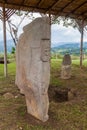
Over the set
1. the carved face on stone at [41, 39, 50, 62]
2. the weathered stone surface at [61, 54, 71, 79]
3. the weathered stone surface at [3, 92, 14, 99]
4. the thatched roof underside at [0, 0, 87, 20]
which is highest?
the thatched roof underside at [0, 0, 87, 20]

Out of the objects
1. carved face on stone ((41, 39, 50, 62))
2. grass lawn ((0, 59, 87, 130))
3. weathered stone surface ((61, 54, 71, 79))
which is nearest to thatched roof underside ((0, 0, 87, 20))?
weathered stone surface ((61, 54, 71, 79))

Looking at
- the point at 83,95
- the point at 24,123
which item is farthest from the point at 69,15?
the point at 24,123

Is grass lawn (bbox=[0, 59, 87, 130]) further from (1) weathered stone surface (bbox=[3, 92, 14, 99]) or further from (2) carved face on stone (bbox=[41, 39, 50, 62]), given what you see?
(2) carved face on stone (bbox=[41, 39, 50, 62])

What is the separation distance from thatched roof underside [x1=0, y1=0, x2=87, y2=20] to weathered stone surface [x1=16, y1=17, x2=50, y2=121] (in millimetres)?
5061

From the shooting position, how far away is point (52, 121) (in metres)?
5.11

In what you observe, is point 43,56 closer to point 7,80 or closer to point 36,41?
point 36,41

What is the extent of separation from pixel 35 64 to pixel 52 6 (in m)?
6.39

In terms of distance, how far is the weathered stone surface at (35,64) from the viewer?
447 cm

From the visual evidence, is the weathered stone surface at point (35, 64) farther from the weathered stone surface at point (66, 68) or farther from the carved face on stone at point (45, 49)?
the weathered stone surface at point (66, 68)

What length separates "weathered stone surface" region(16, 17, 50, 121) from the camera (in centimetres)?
447

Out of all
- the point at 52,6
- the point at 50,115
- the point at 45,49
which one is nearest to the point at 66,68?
the point at 52,6

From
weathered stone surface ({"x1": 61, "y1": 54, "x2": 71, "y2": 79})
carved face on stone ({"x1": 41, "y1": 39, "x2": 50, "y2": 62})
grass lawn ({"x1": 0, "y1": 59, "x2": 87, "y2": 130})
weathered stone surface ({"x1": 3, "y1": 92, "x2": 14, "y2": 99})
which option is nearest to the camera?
carved face on stone ({"x1": 41, "y1": 39, "x2": 50, "y2": 62})

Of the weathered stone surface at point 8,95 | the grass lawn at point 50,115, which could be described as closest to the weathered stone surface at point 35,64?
the grass lawn at point 50,115

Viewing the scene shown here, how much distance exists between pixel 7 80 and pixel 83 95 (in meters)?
3.42
